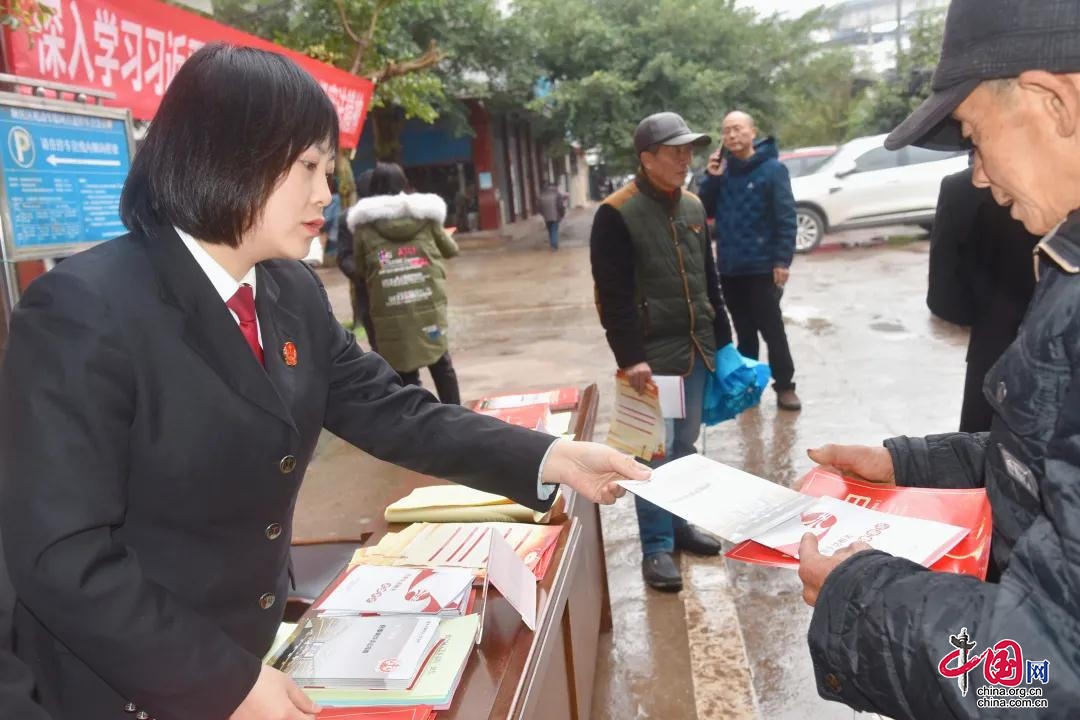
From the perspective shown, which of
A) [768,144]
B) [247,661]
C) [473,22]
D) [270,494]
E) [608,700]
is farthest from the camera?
[473,22]

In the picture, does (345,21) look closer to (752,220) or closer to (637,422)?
(752,220)

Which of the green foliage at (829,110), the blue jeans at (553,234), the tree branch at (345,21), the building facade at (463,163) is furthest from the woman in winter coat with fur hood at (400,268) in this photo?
the green foliage at (829,110)

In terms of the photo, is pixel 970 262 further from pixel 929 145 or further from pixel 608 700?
pixel 608 700

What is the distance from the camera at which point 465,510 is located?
2123mm

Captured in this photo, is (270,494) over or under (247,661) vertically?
over

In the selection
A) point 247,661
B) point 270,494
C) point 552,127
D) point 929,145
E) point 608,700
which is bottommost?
point 608,700

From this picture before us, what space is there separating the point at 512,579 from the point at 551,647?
21cm

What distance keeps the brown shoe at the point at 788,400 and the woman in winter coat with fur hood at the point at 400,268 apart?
2.20m

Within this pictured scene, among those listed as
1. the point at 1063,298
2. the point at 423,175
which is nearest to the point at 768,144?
the point at 1063,298

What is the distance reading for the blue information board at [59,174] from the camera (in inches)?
111

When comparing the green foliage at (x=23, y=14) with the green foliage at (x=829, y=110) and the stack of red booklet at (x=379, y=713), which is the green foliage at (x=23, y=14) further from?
the green foliage at (x=829, y=110)

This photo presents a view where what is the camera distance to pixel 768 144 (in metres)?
4.76

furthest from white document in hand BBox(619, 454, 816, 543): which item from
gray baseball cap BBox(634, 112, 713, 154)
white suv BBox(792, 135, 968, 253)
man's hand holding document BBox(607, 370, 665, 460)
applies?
white suv BBox(792, 135, 968, 253)

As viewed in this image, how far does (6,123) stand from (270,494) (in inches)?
87.9
